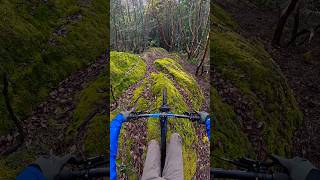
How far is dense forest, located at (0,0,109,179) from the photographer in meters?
4.85

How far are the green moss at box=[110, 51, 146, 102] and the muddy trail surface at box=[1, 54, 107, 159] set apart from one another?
83.6 inches

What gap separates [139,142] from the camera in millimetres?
2748

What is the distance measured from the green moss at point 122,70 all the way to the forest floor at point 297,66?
11.3 feet

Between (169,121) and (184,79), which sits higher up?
(184,79)

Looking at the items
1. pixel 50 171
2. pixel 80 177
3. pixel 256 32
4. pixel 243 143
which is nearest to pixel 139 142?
pixel 80 177

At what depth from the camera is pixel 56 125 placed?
5.24m

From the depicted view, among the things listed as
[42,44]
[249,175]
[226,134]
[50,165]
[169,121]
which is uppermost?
[42,44]

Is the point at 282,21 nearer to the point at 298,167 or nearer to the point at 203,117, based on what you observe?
the point at 203,117

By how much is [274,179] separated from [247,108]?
3480 mm

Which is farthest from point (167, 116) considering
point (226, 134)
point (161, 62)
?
point (226, 134)

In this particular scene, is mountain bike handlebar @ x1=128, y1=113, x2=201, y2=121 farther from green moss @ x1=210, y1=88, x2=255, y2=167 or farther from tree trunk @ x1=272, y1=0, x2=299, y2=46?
tree trunk @ x1=272, y1=0, x2=299, y2=46

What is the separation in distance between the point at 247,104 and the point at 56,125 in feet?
Result: 9.27

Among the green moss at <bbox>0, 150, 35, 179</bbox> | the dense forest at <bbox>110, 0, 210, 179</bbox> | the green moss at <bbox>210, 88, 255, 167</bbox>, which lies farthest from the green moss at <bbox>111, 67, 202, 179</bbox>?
the green moss at <bbox>0, 150, 35, 179</bbox>

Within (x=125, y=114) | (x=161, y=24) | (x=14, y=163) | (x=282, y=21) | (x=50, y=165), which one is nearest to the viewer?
(x=50, y=165)
